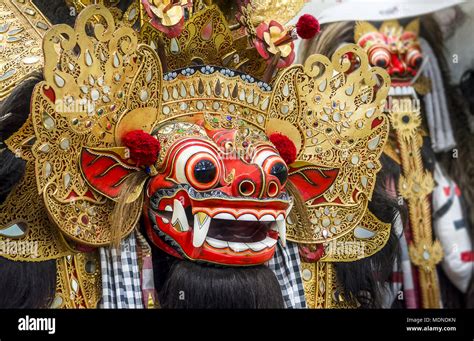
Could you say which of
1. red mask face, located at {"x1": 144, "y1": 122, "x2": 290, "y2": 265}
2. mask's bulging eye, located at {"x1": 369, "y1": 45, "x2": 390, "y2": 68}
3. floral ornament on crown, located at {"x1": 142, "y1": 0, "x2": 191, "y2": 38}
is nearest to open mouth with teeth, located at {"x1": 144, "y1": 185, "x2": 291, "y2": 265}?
red mask face, located at {"x1": 144, "y1": 122, "x2": 290, "y2": 265}

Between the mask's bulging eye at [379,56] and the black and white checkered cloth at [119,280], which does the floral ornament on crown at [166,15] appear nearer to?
the black and white checkered cloth at [119,280]

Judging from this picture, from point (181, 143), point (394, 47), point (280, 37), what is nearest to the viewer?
point (181, 143)

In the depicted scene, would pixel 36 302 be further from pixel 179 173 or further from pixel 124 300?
pixel 179 173

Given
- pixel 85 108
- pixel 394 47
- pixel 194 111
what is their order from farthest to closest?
pixel 394 47, pixel 194 111, pixel 85 108

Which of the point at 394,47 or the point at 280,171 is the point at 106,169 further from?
the point at 394,47

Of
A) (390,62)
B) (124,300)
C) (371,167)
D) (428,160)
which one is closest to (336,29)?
(390,62)

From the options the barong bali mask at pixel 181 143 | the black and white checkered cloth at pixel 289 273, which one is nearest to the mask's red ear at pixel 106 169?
the barong bali mask at pixel 181 143

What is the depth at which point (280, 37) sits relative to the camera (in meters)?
4.61

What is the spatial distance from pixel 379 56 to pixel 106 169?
2.28m

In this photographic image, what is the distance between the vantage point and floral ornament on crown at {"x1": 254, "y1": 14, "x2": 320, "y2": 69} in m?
4.55

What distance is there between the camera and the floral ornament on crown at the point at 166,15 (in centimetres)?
429

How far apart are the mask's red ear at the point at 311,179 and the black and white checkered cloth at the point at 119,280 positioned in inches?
28.1

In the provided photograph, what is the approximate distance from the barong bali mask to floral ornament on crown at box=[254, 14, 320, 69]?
0.26 ft

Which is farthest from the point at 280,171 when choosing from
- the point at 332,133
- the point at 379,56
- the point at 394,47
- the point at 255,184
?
the point at 394,47
